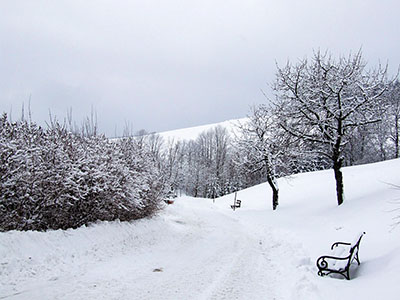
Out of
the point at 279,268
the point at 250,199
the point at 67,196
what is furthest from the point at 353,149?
the point at 67,196

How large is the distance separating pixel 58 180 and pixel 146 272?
4060mm

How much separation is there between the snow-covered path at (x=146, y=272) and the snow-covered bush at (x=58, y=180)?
0.94 meters

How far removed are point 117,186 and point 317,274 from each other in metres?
7.78

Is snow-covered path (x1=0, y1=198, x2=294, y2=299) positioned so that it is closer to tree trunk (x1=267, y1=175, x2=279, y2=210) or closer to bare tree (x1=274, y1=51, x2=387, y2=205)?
bare tree (x1=274, y1=51, x2=387, y2=205)

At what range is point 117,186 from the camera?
441 inches

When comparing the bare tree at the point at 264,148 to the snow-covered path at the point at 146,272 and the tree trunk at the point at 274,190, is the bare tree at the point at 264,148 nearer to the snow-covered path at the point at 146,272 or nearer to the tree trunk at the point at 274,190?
the tree trunk at the point at 274,190

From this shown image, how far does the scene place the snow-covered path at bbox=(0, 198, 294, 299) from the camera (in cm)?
536

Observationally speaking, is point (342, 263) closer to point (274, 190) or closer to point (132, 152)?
point (132, 152)

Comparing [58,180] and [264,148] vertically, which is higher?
[264,148]

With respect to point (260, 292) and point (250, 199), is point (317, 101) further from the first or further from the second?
point (250, 199)

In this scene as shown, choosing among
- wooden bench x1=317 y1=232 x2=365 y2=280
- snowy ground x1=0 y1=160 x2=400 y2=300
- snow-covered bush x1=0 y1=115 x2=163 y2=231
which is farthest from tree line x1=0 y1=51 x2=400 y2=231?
wooden bench x1=317 y1=232 x2=365 y2=280

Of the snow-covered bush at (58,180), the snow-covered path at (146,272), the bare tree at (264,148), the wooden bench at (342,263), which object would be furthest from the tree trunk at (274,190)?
the wooden bench at (342,263)

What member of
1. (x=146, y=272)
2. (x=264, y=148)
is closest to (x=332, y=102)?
(x=264, y=148)

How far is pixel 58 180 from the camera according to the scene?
8.52m
